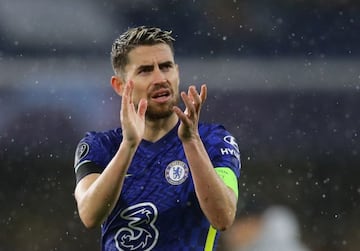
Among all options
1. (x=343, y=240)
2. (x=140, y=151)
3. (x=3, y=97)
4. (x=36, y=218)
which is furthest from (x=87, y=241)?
(x=140, y=151)

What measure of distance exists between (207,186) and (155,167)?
1.28 ft

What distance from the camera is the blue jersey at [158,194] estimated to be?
3.28m

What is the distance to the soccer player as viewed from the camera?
122 inches

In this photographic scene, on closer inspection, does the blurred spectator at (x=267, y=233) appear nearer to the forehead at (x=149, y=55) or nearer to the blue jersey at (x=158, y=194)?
the blue jersey at (x=158, y=194)

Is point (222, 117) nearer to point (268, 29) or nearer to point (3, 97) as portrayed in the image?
point (268, 29)

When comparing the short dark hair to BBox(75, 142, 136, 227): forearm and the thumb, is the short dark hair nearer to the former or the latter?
the thumb

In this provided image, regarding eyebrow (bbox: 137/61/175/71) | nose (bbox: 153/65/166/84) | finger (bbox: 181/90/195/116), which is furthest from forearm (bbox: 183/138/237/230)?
eyebrow (bbox: 137/61/175/71)

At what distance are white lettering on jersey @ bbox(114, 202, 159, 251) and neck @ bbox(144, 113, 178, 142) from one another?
0.34 metres

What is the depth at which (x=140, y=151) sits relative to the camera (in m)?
3.49

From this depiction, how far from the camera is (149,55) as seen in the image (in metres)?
3.45

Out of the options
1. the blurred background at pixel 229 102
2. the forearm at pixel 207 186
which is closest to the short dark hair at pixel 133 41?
the forearm at pixel 207 186

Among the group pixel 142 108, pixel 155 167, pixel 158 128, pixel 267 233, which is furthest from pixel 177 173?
pixel 267 233

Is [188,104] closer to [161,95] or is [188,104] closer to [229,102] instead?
[161,95]

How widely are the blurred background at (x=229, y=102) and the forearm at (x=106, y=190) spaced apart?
435cm
